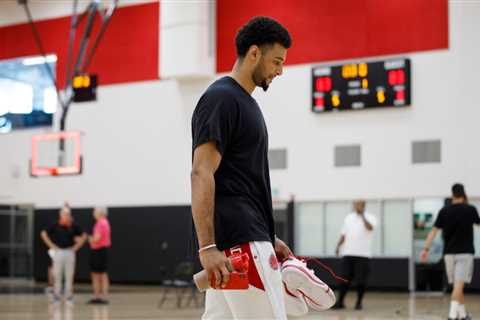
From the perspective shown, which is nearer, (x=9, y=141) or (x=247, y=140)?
(x=247, y=140)

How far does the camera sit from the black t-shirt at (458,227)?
11.5 meters

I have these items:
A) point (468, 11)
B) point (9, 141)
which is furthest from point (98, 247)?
point (9, 141)

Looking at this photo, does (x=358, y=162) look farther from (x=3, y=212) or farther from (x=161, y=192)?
(x=3, y=212)

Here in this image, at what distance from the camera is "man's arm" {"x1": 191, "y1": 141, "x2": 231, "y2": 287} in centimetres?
341

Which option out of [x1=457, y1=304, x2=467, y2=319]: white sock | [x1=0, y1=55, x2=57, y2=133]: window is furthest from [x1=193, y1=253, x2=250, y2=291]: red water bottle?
[x1=0, y1=55, x2=57, y2=133]: window

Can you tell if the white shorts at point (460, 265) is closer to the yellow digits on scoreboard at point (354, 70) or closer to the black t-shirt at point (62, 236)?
the black t-shirt at point (62, 236)

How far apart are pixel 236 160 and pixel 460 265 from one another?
28.0ft

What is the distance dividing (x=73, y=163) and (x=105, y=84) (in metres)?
3.35

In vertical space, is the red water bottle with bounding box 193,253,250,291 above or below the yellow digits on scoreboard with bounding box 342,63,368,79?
below

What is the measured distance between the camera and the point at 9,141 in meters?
28.6

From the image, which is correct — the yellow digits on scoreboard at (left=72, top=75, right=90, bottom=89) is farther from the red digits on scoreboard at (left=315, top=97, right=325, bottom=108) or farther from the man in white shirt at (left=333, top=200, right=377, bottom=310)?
the man in white shirt at (left=333, top=200, right=377, bottom=310)

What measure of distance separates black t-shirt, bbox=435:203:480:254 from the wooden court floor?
8.10ft

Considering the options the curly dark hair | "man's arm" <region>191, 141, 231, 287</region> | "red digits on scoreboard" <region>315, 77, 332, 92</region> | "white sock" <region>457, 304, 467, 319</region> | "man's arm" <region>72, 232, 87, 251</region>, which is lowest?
"white sock" <region>457, 304, 467, 319</region>

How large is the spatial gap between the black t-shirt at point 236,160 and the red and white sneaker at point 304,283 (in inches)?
7.2
